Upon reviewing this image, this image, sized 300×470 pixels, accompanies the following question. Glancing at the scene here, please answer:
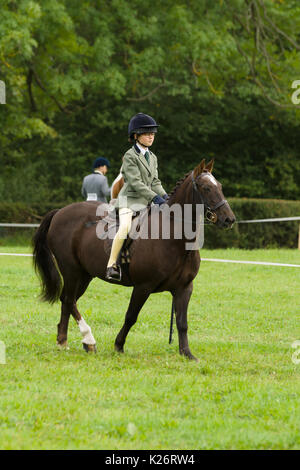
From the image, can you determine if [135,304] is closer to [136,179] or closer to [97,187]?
[136,179]

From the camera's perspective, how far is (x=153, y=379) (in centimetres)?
687

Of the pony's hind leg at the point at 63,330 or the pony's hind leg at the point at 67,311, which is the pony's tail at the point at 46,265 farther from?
the pony's hind leg at the point at 63,330

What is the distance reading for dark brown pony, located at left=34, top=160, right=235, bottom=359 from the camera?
7.64 m

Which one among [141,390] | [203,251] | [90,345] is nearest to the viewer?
[141,390]

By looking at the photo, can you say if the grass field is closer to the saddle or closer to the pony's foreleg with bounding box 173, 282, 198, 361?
the pony's foreleg with bounding box 173, 282, 198, 361

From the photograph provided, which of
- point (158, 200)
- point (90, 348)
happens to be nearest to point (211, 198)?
point (158, 200)

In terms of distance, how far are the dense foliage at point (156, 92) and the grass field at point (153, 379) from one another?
14.9 meters

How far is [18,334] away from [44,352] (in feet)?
3.47

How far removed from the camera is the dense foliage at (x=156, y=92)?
26.2 metres

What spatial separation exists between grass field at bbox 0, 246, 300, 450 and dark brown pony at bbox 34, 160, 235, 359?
1.52ft

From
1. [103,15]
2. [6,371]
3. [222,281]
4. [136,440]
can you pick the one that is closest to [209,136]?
[103,15]

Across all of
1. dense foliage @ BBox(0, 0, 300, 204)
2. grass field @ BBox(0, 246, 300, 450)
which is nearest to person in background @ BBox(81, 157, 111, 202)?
grass field @ BBox(0, 246, 300, 450)
